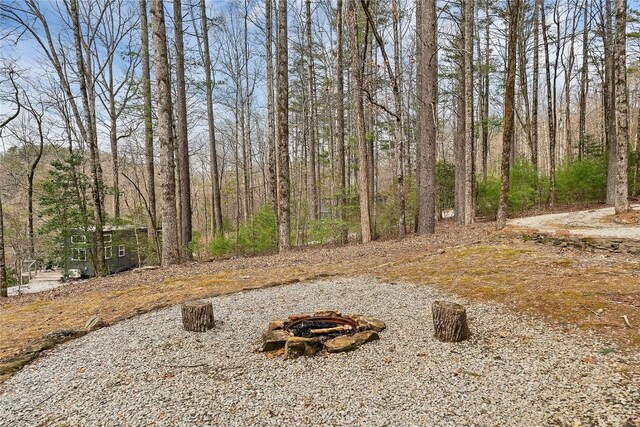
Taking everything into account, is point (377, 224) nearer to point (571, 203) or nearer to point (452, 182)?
point (452, 182)

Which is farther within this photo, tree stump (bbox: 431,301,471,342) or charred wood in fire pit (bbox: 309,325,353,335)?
charred wood in fire pit (bbox: 309,325,353,335)

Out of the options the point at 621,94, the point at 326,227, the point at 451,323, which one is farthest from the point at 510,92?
the point at 451,323

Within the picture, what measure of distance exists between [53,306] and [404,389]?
5.89m

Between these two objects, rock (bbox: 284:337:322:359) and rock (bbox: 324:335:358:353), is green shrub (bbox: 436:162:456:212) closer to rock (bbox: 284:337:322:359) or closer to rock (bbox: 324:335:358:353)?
rock (bbox: 324:335:358:353)

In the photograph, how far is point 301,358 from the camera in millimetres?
2945

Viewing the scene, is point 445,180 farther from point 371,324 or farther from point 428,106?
point 371,324

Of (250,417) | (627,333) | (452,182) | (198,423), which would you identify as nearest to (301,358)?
(250,417)

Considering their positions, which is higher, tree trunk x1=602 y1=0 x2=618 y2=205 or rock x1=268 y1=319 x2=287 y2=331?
tree trunk x1=602 y1=0 x2=618 y2=205

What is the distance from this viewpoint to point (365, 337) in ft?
10.3

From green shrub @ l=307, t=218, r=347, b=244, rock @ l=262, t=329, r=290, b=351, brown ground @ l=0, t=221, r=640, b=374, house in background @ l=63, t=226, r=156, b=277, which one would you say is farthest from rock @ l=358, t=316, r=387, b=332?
house in background @ l=63, t=226, r=156, b=277

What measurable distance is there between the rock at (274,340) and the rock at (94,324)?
235 cm

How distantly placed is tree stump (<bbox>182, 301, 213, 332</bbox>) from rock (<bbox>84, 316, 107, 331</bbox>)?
1321 millimetres

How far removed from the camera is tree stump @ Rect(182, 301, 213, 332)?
3.61 m

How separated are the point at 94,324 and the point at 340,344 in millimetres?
3150
